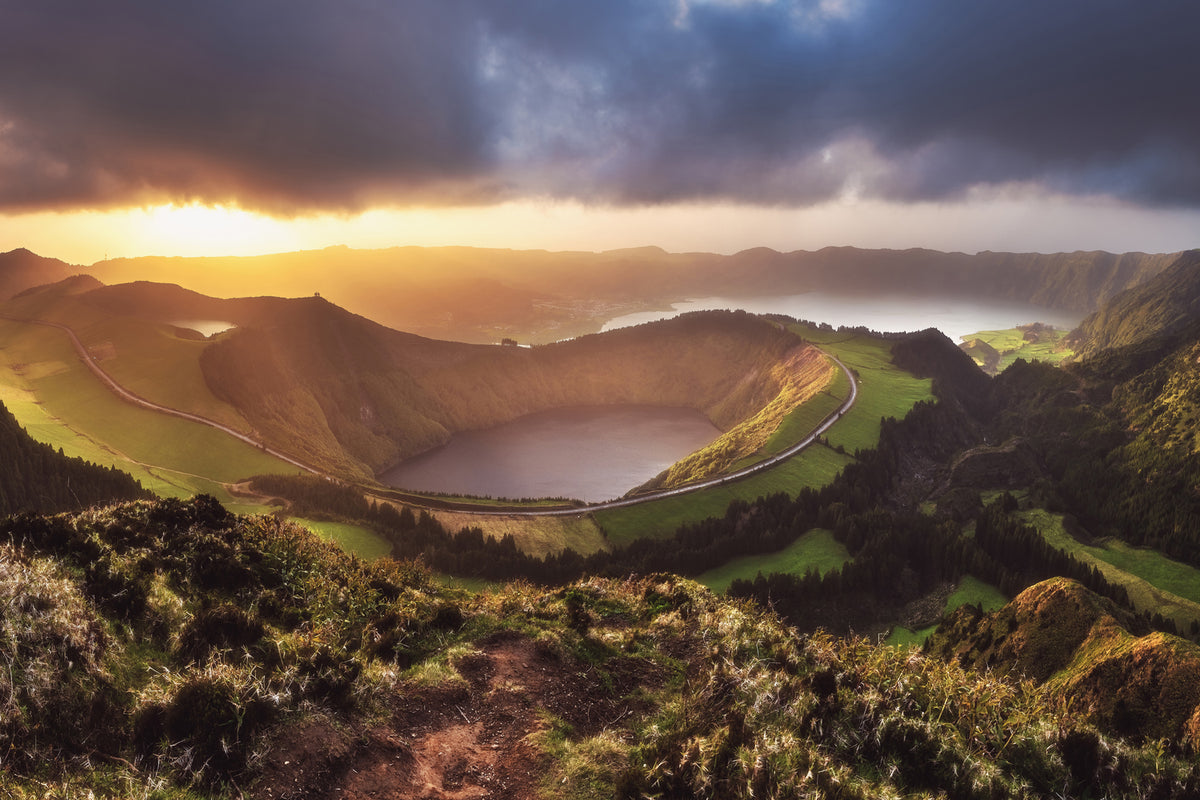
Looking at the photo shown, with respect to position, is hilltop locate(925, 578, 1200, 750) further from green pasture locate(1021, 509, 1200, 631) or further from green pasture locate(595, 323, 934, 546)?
green pasture locate(595, 323, 934, 546)

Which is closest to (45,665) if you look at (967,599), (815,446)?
(967,599)

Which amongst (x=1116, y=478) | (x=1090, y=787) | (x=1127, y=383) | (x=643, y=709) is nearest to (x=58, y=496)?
(x=643, y=709)

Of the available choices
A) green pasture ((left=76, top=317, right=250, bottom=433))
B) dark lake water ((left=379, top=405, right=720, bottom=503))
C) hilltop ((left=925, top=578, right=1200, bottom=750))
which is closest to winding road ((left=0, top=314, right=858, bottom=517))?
green pasture ((left=76, top=317, right=250, bottom=433))

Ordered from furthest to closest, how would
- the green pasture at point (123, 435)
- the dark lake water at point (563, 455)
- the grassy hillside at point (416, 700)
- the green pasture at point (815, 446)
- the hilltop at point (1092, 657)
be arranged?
1. the dark lake water at point (563, 455)
2. the green pasture at point (123, 435)
3. the green pasture at point (815, 446)
4. the hilltop at point (1092, 657)
5. the grassy hillside at point (416, 700)

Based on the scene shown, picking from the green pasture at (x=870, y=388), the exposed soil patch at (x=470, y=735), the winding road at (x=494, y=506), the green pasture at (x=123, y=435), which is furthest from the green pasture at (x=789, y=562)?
the green pasture at (x=123, y=435)

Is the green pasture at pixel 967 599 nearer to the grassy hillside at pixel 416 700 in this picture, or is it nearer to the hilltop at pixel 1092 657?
the hilltop at pixel 1092 657

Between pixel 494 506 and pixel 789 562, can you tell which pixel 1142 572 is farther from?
pixel 494 506

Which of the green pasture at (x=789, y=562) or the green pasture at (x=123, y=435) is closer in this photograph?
the green pasture at (x=789, y=562)
